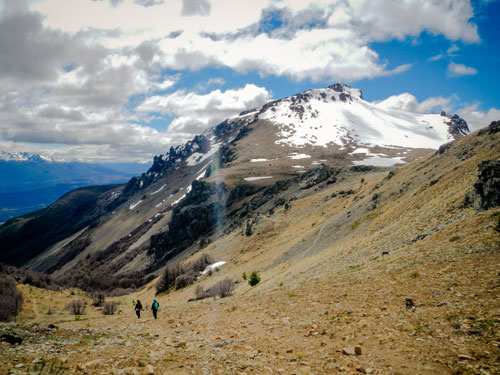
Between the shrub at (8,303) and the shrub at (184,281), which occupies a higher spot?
the shrub at (8,303)

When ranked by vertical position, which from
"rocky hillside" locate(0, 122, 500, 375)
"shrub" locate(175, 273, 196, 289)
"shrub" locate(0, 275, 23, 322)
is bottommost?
"shrub" locate(175, 273, 196, 289)

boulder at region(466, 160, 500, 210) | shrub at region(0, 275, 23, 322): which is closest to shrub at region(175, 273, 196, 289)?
shrub at region(0, 275, 23, 322)

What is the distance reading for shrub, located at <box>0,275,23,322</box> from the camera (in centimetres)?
2925

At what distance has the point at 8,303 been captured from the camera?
32.0 m

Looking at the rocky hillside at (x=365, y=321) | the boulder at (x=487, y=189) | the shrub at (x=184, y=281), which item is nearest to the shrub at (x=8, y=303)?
the rocky hillside at (x=365, y=321)

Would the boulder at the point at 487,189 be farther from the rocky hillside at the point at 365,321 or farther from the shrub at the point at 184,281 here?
the shrub at the point at 184,281

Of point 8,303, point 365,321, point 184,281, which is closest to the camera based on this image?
point 365,321

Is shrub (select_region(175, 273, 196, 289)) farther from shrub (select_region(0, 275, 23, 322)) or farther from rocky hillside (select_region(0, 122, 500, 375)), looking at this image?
rocky hillside (select_region(0, 122, 500, 375))

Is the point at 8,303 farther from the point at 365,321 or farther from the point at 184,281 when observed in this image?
the point at 365,321

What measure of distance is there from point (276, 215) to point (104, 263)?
106m

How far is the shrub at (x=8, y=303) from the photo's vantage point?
96.0 feet

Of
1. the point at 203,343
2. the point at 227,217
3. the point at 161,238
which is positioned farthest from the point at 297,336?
the point at 161,238

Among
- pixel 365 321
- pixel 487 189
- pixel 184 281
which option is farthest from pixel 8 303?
pixel 487 189

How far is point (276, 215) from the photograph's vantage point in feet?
225
